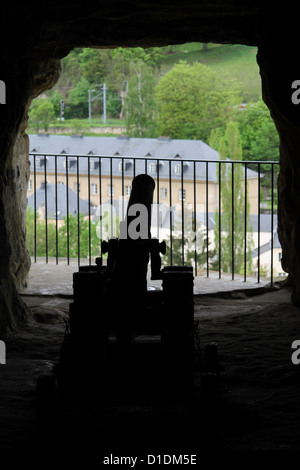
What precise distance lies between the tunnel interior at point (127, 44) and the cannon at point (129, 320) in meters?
1.11

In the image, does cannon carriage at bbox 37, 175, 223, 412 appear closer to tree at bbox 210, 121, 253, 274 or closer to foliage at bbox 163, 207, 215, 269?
foliage at bbox 163, 207, 215, 269

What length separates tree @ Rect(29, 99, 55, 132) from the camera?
46.3 m

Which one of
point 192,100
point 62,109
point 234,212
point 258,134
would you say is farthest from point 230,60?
point 234,212

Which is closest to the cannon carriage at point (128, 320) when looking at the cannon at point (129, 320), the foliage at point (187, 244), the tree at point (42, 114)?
the cannon at point (129, 320)

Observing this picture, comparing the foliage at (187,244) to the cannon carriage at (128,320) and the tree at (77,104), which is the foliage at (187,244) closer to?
the tree at (77,104)

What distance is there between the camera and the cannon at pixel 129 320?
14.1 feet

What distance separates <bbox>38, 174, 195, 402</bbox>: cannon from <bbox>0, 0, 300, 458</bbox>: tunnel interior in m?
1.11

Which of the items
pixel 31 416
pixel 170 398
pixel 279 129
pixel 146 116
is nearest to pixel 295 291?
pixel 279 129

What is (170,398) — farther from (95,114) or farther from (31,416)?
(95,114)

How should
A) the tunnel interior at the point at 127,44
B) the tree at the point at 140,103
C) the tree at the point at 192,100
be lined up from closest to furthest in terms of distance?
the tunnel interior at the point at 127,44 → the tree at the point at 140,103 → the tree at the point at 192,100

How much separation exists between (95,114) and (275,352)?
44.2 m

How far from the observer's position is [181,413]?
399cm

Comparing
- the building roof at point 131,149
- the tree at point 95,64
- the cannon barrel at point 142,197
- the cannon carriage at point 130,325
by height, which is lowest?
the cannon carriage at point 130,325

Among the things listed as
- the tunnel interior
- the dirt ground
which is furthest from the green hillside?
the dirt ground
